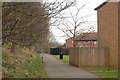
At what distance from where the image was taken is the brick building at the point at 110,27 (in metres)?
14.8

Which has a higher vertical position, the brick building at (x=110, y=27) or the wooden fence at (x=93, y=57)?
the brick building at (x=110, y=27)

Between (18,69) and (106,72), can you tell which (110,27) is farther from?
(18,69)

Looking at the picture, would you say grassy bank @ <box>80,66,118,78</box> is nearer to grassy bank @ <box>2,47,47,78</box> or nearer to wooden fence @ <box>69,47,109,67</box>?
wooden fence @ <box>69,47,109,67</box>

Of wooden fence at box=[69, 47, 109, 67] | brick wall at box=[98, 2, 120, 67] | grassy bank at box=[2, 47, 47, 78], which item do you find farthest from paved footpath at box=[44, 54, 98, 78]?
A: brick wall at box=[98, 2, 120, 67]

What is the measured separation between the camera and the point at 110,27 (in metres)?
15.7

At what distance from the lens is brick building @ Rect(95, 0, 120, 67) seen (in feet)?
48.5

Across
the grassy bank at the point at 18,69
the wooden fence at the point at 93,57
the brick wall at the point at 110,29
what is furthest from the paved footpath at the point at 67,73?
the brick wall at the point at 110,29

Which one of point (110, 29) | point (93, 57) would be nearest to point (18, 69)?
point (93, 57)

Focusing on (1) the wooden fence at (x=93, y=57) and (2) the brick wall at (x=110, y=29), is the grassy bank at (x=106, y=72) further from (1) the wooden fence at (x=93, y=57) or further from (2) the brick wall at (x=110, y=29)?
(1) the wooden fence at (x=93, y=57)

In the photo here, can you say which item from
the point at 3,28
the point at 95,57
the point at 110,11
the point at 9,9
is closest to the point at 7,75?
the point at 3,28

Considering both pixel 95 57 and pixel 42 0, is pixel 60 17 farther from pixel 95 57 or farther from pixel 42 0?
pixel 95 57

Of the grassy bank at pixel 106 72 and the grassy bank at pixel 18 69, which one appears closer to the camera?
the grassy bank at pixel 18 69

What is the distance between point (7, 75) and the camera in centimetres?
874

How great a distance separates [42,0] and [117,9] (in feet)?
27.4
